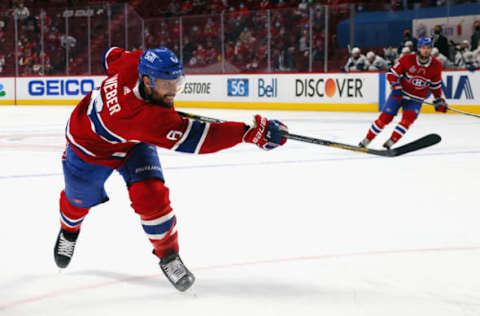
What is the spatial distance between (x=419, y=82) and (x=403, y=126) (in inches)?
21.0

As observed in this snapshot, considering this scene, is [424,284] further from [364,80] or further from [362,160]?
[364,80]

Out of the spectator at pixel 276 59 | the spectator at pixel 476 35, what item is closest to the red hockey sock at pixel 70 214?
the spectator at pixel 476 35

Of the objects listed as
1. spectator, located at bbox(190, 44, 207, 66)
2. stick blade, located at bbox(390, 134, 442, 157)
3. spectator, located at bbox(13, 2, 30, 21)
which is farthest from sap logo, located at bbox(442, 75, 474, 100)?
spectator, located at bbox(13, 2, 30, 21)

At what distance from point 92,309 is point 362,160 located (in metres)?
4.13

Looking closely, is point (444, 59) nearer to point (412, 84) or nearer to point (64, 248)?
point (412, 84)

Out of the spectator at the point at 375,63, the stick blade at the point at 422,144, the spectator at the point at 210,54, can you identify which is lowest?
the stick blade at the point at 422,144

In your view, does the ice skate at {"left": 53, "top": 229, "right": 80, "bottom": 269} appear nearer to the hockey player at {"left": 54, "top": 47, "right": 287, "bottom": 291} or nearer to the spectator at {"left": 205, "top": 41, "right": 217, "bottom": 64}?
the hockey player at {"left": 54, "top": 47, "right": 287, "bottom": 291}

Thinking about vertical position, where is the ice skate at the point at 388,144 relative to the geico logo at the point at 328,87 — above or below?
below

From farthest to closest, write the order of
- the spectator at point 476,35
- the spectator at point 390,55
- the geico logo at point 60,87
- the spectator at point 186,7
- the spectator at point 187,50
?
the spectator at point 186,7, the geico logo at point 60,87, the spectator at point 187,50, the spectator at point 390,55, the spectator at point 476,35

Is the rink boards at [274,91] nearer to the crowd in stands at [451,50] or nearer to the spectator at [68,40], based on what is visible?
the crowd in stands at [451,50]

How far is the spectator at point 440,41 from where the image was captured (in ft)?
36.8

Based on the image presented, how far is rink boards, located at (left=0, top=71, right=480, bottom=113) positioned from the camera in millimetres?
11242

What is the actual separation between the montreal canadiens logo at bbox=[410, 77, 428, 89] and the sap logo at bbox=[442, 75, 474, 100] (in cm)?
434

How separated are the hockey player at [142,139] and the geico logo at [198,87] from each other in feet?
38.5
